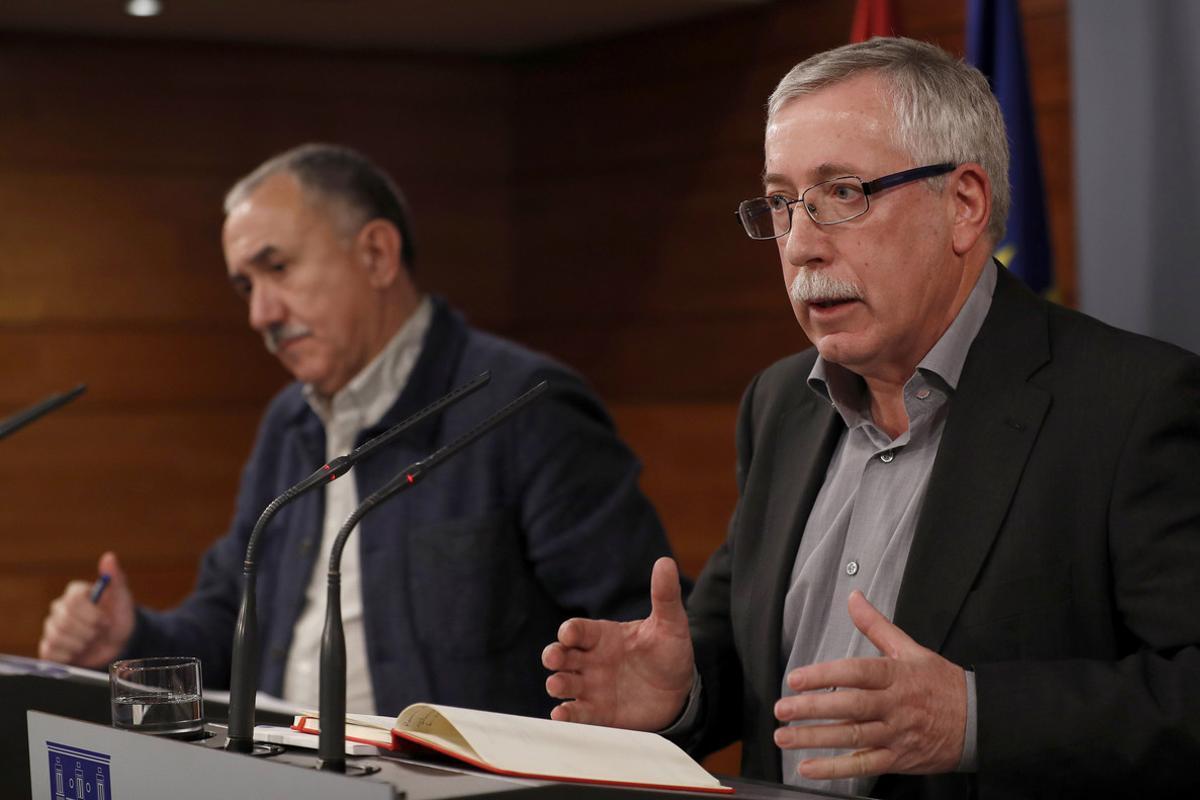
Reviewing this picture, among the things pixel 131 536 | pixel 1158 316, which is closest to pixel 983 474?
pixel 1158 316

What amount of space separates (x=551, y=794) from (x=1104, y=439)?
83 centimetres

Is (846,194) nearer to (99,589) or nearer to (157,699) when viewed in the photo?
(157,699)

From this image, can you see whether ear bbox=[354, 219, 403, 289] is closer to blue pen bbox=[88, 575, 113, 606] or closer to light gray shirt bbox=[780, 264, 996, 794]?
blue pen bbox=[88, 575, 113, 606]

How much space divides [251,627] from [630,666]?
0.51 m

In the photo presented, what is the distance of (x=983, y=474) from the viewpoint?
176 cm

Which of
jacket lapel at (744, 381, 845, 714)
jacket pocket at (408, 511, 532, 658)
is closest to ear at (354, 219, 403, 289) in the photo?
jacket pocket at (408, 511, 532, 658)

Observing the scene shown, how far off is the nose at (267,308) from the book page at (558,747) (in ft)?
5.72

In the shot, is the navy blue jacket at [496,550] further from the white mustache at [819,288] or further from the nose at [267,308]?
the white mustache at [819,288]

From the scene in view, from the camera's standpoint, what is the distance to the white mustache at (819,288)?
1820 millimetres

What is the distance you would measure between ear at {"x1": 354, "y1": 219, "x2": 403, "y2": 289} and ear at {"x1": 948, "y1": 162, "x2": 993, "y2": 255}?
150 centimetres

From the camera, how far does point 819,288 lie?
6.01 feet

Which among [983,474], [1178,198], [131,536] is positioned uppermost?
[1178,198]

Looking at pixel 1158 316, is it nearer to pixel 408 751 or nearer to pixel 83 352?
pixel 408 751

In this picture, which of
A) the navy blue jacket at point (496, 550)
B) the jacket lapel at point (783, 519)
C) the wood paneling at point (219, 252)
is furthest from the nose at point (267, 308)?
the wood paneling at point (219, 252)
